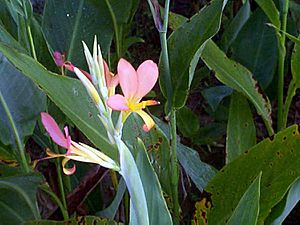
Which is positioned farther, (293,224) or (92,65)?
(293,224)

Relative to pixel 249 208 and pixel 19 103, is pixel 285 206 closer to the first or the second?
pixel 249 208

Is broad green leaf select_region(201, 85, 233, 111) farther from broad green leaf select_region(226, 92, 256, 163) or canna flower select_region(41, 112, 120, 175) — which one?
canna flower select_region(41, 112, 120, 175)

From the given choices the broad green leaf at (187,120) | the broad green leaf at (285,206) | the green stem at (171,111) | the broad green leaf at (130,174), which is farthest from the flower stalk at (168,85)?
the broad green leaf at (187,120)

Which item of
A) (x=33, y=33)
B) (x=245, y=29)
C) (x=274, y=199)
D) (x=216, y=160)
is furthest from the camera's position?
(x=216, y=160)

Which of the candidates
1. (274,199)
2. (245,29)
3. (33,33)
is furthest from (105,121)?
(245,29)

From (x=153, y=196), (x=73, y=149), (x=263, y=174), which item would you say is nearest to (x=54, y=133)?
(x=73, y=149)

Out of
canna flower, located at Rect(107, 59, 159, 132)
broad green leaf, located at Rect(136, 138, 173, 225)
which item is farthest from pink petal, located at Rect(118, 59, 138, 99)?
broad green leaf, located at Rect(136, 138, 173, 225)

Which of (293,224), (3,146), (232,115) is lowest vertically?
(293,224)

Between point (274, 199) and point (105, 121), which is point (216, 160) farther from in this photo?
point (105, 121)
